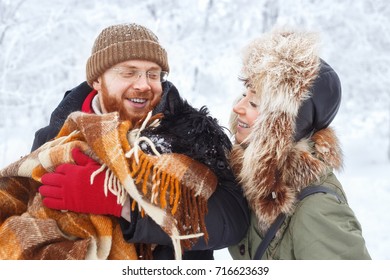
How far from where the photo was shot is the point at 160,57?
2.10 m

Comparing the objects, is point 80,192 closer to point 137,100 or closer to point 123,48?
point 137,100

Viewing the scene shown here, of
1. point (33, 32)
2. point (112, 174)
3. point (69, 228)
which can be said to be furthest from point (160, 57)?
point (33, 32)

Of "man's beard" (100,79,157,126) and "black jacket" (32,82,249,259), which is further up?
"man's beard" (100,79,157,126)

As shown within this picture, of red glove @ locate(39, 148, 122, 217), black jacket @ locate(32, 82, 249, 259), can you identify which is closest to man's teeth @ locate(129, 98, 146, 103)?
black jacket @ locate(32, 82, 249, 259)

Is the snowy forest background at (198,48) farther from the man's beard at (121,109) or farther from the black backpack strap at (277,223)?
the black backpack strap at (277,223)

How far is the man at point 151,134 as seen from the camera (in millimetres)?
1577

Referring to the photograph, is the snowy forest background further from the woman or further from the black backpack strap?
the black backpack strap

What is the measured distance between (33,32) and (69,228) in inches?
363

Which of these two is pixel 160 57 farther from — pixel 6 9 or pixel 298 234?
pixel 6 9

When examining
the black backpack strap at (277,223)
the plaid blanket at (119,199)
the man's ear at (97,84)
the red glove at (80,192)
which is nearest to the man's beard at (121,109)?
the man's ear at (97,84)

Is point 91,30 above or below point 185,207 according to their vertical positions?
above

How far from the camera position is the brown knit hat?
2043mm

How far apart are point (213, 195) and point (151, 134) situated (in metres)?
0.32

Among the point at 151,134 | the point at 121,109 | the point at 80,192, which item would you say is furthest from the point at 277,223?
the point at 121,109
